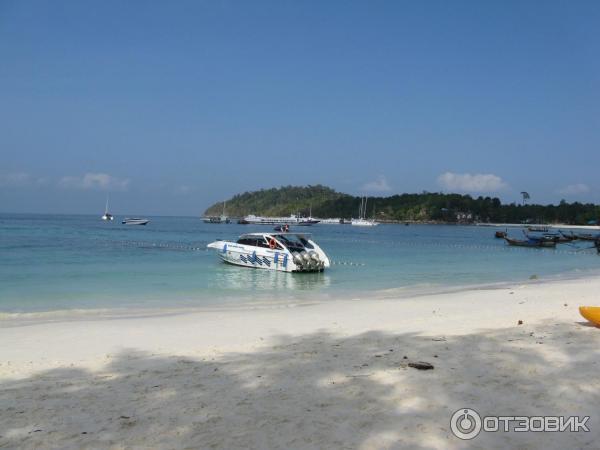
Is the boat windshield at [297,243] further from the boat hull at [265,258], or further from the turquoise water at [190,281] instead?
the turquoise water at [190,281]

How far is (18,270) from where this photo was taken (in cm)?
2498

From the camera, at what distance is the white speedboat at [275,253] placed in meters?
25.5

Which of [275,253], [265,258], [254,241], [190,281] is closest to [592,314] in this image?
[190,281]

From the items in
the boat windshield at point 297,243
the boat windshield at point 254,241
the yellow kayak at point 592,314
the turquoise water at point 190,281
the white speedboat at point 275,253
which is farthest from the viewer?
the boat windshield at point 254,241

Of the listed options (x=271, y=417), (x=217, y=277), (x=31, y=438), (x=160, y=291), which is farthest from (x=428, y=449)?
(x=217, y=277)

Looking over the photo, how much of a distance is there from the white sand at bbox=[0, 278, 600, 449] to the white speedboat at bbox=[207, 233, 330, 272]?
47.8 ft

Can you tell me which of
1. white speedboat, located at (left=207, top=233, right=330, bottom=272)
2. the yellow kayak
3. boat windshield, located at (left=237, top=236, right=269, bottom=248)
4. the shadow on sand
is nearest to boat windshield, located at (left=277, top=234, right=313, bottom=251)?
white speedboat, located at (left=207, top=233, right=330, bottom=272)

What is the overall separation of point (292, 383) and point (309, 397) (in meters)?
0.59

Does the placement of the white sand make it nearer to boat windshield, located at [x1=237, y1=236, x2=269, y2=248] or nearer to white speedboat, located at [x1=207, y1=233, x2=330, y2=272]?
white speedboat, located at [x1=207, y1=233, x2=330, y2=272]

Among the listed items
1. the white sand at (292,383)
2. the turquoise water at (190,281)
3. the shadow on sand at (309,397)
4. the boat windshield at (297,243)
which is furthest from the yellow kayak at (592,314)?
the boat windshield at (297,243)

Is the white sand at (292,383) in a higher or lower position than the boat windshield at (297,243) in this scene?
lower

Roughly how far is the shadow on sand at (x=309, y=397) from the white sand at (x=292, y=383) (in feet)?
0.06

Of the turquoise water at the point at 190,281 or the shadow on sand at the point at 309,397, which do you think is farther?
the turquoise water at the point at 190,281

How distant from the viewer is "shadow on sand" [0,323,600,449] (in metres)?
4.53
